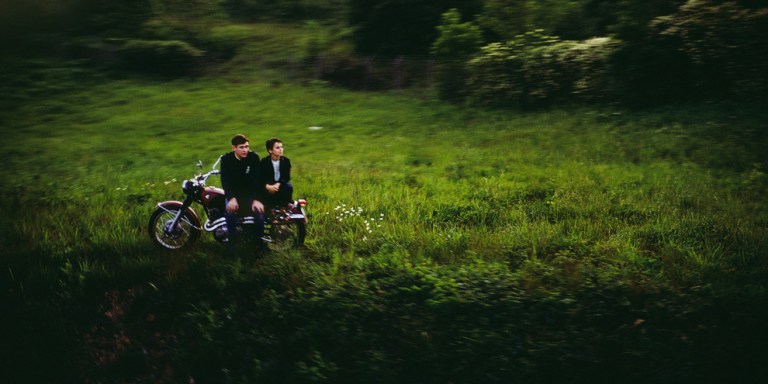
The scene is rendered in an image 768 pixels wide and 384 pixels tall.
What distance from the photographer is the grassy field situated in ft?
18.6

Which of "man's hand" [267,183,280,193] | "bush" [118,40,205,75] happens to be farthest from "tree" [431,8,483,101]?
"man's hand" [267,183,280,193]

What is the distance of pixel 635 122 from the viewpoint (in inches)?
522

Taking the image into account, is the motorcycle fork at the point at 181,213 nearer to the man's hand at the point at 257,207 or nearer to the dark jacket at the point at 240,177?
the dark jacket at the point at 240,177

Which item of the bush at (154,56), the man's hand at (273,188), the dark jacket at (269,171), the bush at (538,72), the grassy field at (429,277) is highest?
the bush at (154,56)

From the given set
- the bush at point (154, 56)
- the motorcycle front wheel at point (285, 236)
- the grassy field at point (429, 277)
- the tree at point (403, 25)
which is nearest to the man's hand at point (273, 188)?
the motorcycle front wheel at point (285, 236)

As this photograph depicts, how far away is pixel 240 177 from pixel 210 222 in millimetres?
887

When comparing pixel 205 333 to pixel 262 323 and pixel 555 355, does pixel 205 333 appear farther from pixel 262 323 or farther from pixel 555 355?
pixel 555 355

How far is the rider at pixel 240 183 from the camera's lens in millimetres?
6695

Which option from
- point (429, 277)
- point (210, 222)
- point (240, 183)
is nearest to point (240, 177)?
point (240, 183)

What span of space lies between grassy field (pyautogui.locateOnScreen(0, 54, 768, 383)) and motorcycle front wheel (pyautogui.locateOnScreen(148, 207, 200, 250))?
0.63 feet

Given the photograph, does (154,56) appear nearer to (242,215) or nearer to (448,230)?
(242,215)

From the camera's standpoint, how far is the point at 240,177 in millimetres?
6738

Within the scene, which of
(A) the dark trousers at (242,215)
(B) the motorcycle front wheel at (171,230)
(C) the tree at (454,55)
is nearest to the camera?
(A) the dark trousers at (242,215)

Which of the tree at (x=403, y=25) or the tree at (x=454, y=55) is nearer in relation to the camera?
the tree at (x=454, y=55)
